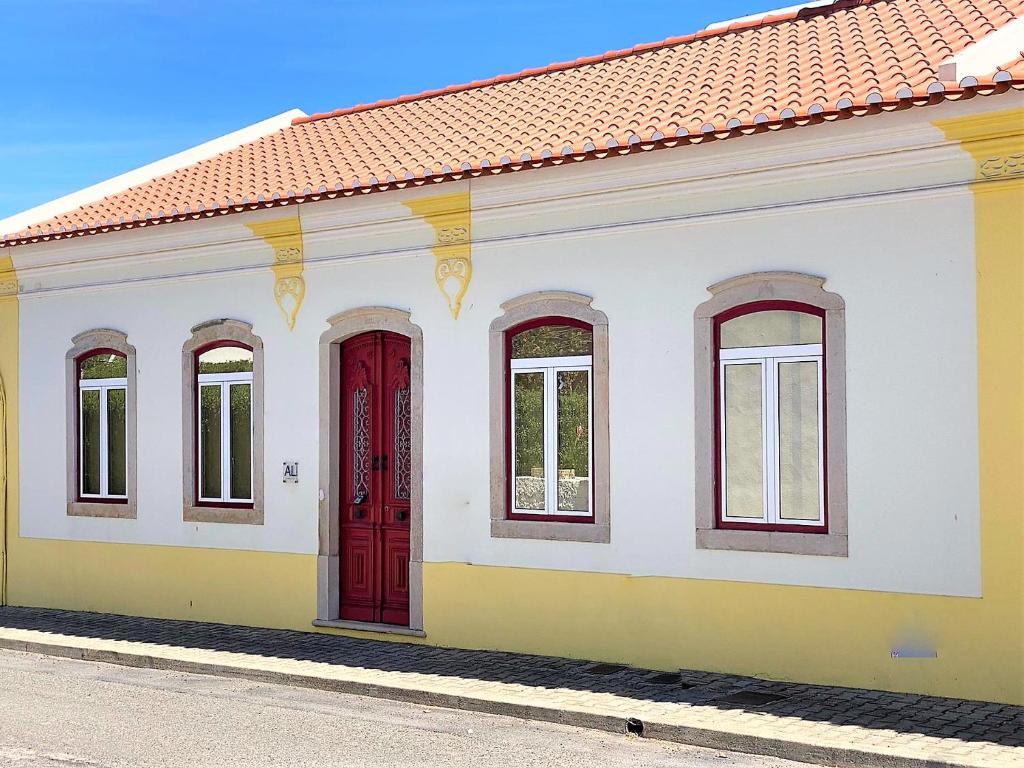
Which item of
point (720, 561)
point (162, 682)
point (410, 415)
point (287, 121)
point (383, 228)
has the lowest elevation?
point (162, 682)

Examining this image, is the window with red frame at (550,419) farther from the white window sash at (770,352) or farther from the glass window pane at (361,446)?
the glass window pane at (361,446)

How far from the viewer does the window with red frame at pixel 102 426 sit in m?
13.1

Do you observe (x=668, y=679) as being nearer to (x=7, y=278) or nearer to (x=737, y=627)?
(x=737, y=627)

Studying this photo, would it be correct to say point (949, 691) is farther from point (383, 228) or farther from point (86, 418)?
point (86, 418)

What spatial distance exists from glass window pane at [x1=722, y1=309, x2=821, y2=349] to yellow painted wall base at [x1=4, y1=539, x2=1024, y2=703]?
1.77m

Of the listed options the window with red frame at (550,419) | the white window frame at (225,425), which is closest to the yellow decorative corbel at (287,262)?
the white window frame at (225,425)

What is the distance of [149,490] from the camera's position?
12719mm

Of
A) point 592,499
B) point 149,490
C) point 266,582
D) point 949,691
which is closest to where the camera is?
point 949,691

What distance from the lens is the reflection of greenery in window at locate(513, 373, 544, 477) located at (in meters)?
10.3

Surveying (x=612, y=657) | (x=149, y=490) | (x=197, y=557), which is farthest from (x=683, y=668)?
(x=149, y=490)

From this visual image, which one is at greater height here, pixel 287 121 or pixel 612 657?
pixel 287 121

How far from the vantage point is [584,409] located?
10055 millimetres

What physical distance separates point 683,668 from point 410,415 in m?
3.37

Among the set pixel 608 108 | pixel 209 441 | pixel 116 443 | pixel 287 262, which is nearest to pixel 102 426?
pixel 116 443
